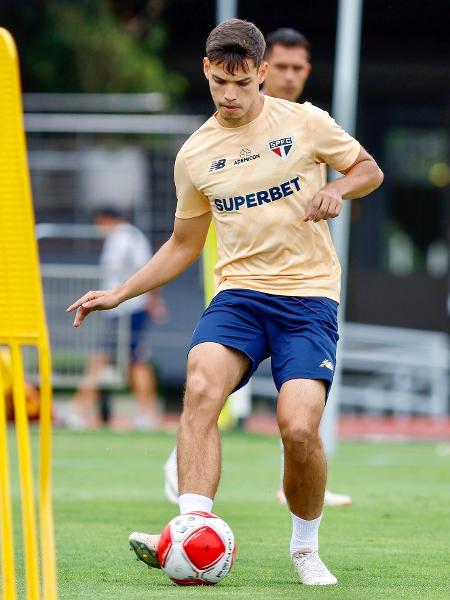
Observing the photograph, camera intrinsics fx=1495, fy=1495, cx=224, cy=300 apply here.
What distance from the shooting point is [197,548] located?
5.44m

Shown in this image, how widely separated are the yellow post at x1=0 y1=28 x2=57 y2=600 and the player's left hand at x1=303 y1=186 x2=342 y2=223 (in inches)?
71.3

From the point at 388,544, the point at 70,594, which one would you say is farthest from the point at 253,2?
the point at 70,594

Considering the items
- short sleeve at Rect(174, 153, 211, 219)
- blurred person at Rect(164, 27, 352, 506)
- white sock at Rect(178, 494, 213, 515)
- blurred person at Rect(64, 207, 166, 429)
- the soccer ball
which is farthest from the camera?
blurred person at Rect(64, 207, 166, 429)

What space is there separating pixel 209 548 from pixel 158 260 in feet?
4.90

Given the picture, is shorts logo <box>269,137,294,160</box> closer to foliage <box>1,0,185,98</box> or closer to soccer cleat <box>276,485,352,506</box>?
soccer cleat <box>276,485,352,506</box>

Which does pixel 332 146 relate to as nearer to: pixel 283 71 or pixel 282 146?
pixel 282 146

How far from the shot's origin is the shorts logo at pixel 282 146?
6.14 metres

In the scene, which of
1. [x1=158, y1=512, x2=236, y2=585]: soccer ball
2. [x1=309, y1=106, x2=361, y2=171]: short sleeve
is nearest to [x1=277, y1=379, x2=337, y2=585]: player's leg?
[x1=158, y1=512, x2=236, y2=585]: soccer ball

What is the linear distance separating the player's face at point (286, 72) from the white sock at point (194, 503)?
3.42 metres

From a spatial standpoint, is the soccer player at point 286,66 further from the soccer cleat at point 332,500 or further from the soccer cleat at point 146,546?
the soccer cleat at point 146,546

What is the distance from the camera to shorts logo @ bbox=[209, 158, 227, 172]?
617 centimetres

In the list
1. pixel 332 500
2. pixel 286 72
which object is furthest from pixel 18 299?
pixel 332 500

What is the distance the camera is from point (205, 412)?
589 cm

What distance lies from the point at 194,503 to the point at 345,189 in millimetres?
1381
